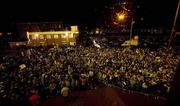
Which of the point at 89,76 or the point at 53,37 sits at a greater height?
the point at 53,37

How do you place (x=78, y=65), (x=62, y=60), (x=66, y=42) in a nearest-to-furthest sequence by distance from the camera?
(x=78, y=65) < (x=62, y=60) < (x=66, y=42)

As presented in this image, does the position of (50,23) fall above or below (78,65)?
above

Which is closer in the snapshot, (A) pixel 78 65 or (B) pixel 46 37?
(A) pixel 78 65

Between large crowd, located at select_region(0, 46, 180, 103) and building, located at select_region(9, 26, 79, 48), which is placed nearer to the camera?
large crowd, located at select_region(0, 46, 180, 103)

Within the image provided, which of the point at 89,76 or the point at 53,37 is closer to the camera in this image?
the point at 89,76

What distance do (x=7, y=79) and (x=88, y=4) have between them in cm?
3071

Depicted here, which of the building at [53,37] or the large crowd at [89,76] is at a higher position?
the building at [53,37]

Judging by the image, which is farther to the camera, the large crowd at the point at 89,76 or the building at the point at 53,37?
the building at the point at 53,37

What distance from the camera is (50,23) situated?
3170cm

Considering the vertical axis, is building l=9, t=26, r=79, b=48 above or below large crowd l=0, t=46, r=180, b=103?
above

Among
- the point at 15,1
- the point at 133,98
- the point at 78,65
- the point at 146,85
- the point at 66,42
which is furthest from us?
the point at 15,1

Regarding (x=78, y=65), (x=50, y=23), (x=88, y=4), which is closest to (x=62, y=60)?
(x=78, y=65)

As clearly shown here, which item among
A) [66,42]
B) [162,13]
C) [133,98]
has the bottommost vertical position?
[133,98]

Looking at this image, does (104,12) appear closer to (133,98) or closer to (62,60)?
(62,60)
